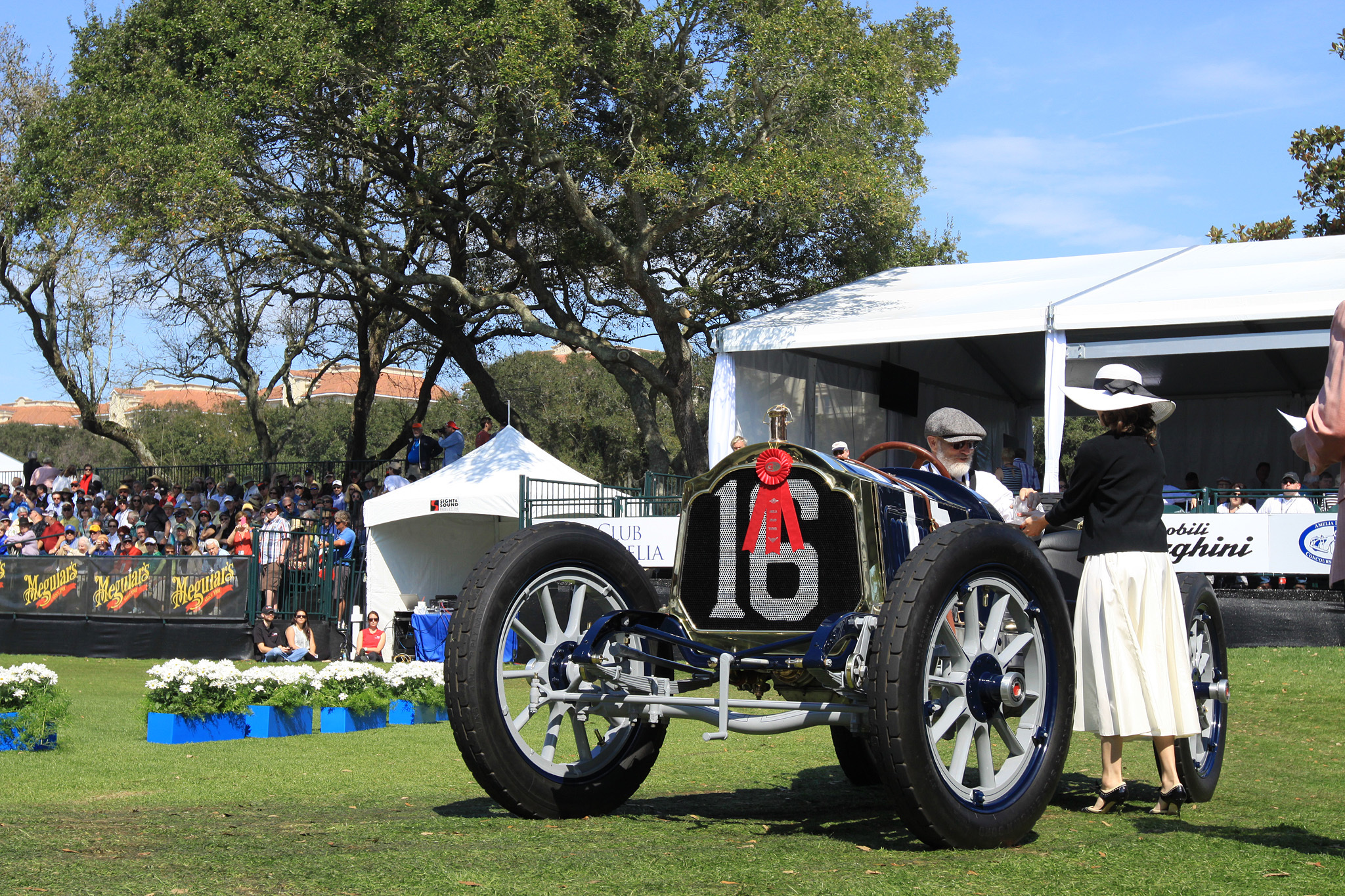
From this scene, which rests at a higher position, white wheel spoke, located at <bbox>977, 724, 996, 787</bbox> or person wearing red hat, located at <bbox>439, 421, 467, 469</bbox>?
person wearing red hat, located at <bbox>439, 421, 467, 469</bbox>

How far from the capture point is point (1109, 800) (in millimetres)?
4973

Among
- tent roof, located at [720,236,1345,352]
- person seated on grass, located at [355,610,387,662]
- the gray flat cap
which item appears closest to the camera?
the gray flat cap

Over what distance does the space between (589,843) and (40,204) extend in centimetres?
2419

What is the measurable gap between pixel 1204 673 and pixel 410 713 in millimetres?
6758

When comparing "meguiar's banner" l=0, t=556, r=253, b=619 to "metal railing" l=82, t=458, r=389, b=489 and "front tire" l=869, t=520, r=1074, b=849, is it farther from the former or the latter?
"front tire" l=869, t=520, r=1074, b=849

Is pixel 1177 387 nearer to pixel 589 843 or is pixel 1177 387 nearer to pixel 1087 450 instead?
pixel 1087 450

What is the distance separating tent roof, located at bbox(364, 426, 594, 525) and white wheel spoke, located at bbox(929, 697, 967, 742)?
1384 cm

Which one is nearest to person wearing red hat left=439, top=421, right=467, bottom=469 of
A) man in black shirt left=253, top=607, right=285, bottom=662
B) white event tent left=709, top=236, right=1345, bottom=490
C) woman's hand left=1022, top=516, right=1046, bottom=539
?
man in black shirt left=253, top=607, right=285, bottom=662

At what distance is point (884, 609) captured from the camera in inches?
153

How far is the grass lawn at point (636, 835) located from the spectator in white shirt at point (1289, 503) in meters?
6.59

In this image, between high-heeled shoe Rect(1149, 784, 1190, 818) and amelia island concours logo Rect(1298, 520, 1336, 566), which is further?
amelia island concours logo Rect(1298, 520, 1336, 566)

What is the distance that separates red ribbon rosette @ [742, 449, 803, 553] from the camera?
14.9 feet

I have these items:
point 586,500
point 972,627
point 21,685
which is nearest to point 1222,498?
point 586,500

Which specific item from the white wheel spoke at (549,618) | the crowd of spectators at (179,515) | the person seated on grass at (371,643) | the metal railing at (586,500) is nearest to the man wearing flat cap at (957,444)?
the white wheel spoke at (549,618)
